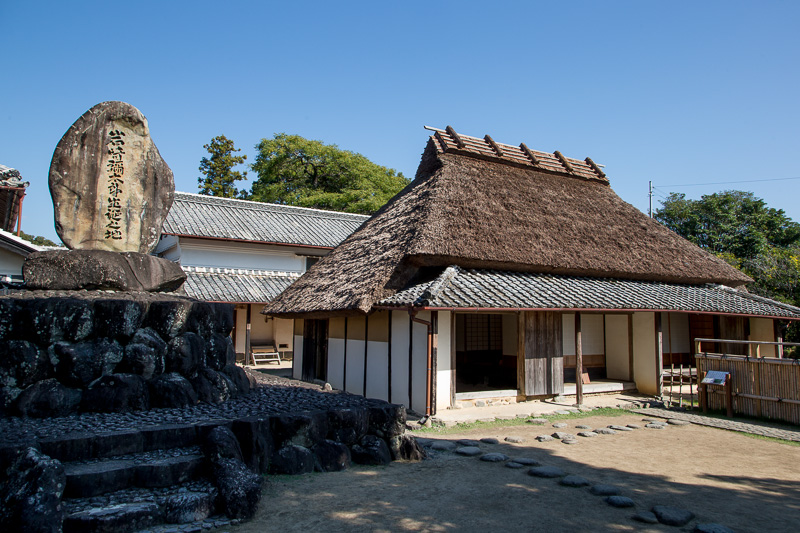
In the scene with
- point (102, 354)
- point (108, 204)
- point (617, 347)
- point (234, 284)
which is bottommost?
point (617, 347)

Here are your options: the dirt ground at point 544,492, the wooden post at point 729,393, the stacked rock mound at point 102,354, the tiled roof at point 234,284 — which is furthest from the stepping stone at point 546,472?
the tiled roof at point 234,284

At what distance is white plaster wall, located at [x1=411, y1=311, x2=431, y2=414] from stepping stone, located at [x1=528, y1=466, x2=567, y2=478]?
355 cm

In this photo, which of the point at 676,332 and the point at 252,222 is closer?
the point at 676,332

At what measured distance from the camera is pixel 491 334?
13867 mm

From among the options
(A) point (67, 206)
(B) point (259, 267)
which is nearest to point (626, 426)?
(A) point (67, 206)

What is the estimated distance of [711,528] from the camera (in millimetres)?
4184

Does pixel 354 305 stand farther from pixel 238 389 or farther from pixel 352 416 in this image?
pixel 352 416

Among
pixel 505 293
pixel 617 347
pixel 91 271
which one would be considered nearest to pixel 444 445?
pixel 505 293

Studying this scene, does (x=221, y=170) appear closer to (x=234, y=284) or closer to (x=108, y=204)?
(x=234, y=284)

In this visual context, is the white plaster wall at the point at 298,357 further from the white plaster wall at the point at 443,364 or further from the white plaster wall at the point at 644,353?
the white plaster wall at the point at 644,353

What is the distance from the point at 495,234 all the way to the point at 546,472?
6438mm

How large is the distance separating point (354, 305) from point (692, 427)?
21.1 ft

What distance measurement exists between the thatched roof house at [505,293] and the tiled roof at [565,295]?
48mm

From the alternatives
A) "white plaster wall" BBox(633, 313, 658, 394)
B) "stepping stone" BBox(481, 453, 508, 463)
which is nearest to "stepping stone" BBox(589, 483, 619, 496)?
"stepping stone" BBox(481, 453, 508, 463)
